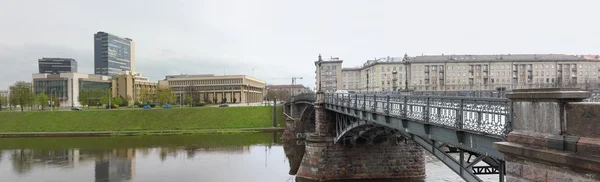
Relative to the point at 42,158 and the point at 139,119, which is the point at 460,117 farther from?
the point at 139,119

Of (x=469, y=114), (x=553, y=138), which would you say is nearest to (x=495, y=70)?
(x=469, y=114)

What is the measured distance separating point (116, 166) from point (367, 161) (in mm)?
24959

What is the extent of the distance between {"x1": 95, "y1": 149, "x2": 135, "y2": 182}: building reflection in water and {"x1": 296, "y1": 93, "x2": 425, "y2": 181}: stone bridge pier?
1634 cm

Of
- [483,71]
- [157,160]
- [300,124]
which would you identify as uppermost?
[483,71]

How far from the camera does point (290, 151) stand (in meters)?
48.3

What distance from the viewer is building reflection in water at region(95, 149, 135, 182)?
109 ft

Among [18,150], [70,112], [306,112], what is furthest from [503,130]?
[70,112]

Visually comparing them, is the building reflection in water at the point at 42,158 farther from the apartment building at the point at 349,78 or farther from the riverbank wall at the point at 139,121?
the apartment building at the point at 349,78

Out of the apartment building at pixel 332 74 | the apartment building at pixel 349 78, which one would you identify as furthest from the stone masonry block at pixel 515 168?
the apartment building at pixel 349 78

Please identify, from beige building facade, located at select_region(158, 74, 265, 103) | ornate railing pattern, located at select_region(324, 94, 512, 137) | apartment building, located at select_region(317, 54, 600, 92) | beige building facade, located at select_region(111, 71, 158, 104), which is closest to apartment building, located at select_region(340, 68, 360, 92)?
apartment building, located at select_region(317, 54, 600, 92)

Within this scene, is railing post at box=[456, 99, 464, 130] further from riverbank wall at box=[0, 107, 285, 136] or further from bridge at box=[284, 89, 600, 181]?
riverbank wall at box=[0, 107, 285, 136]

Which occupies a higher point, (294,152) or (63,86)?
(63,86)

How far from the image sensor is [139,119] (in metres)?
77.3

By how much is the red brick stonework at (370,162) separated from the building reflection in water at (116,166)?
16553mm
